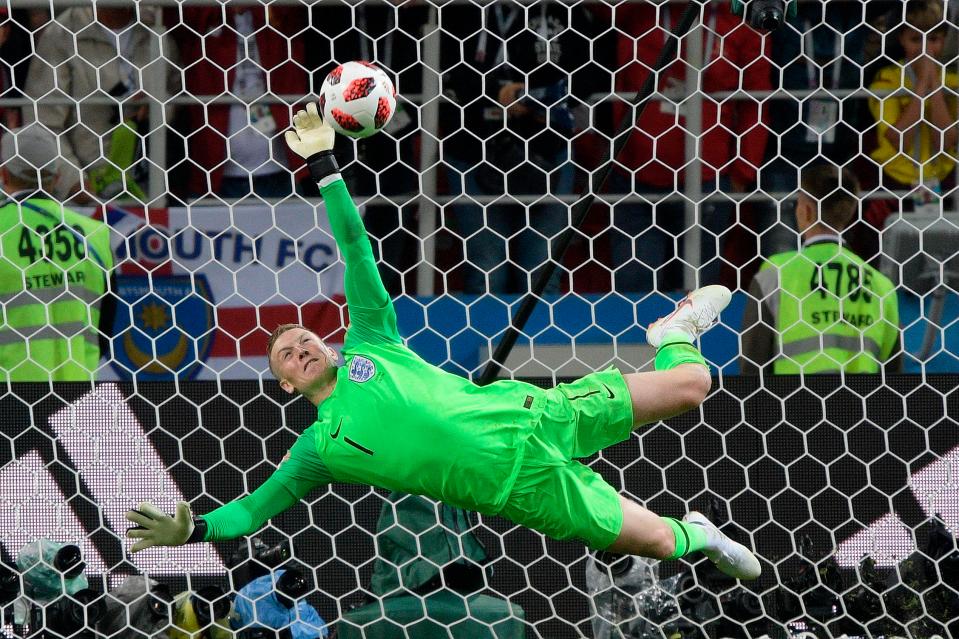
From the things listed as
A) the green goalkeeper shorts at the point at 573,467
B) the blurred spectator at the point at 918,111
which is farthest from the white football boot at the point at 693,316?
the blurred spectator at the point at 918,111

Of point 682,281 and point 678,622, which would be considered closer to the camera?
point 678,622

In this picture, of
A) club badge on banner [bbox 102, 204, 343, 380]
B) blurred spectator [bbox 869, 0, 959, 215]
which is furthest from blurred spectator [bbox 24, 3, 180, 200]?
blurred spectator [bbox 869, 0, 959, 215]

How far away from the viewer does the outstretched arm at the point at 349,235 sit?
438 cm

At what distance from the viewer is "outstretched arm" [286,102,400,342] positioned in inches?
172

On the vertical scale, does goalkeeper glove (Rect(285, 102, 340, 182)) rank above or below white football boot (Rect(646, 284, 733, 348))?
above

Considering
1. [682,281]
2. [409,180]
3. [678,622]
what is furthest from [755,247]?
[678,622]

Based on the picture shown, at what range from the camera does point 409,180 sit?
6703 mm

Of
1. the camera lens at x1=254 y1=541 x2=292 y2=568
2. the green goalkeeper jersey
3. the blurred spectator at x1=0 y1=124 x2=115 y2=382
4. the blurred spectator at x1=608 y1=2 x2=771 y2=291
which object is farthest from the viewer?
the blurred spectator at x1=608 y1=2 x2=771 y2=291

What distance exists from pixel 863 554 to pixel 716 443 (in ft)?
2.03

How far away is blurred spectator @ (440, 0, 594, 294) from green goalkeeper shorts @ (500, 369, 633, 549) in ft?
5.88

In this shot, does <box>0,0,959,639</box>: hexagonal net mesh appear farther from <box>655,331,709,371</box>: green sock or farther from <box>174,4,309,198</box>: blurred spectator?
<box>655,331,709,371</box>: green sock

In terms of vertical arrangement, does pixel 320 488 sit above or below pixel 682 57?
below

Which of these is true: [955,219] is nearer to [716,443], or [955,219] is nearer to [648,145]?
[648,145]

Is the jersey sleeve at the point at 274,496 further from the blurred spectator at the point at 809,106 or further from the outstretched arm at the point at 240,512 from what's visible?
the blurred spectator at the point at 809,106
